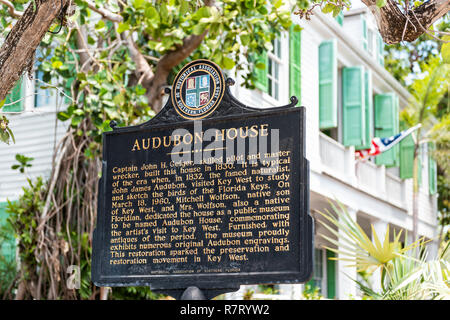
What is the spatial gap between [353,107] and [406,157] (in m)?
3.99

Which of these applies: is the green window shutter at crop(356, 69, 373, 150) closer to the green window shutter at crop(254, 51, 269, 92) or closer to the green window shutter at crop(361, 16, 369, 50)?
the green window shutter at crop(361, 16, 369, 50)

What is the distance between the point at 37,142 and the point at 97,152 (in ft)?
9.27

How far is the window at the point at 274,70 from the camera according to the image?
1471 centimetres

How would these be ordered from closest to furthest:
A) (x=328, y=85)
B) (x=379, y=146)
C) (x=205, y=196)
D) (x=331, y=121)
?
1. (x=205, y=196)
2. (x=331, y=121)
3. (x=328, y=85)
4. (x=379, y=146)

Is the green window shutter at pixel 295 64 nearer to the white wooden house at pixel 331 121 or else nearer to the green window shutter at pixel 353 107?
the white wooden house at pixel 331 121

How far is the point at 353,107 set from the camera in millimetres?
16734

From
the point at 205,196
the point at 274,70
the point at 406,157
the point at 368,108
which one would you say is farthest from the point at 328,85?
the point at 205,196

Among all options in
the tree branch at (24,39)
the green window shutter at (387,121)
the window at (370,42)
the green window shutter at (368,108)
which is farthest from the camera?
the window at (370,42)

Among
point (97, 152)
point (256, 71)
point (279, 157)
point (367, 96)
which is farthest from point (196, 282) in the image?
point (367, 96)

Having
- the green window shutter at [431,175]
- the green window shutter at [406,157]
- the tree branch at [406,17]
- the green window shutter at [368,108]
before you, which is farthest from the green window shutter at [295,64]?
the tree branch at [406,17]

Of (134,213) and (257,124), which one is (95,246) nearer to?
(134,213)

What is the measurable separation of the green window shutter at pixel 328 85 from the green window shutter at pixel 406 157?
16.3 feet

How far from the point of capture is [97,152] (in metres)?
11.1

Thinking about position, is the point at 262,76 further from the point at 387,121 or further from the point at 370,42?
the point at 370,42
